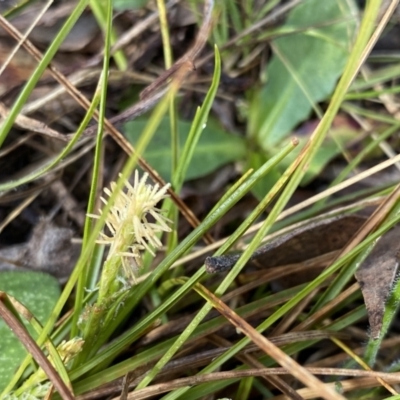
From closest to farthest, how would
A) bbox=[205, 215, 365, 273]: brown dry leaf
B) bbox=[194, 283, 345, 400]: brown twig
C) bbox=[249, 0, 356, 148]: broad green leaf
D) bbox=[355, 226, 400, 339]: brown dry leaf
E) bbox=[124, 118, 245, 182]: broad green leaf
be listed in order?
bbox=[194, 283, 345, 400]: brown twig → bbox=[355, 226, 400, 339]: brown dry leaf → bbox=[205, 215, 365, 273]: brown dry leaf → bbox=[124, 118, 245, 182]: broad green leaf → bbox=[249, 0, 356, 148]: broad green leaf

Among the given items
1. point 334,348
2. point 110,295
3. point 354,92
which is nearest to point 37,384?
point 110,295

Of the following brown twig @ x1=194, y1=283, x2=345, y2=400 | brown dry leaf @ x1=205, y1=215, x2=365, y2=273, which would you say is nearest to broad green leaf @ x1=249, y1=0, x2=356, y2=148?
brown dry leaf @ x1=205, y1=215, x2=365, y2=273

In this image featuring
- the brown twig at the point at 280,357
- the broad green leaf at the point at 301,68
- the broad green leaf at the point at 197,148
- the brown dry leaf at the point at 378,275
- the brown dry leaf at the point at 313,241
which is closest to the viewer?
the brown twig at the point at 280,357

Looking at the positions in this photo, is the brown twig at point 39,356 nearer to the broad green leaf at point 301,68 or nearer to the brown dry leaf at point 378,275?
the brown dry leaf at point 378,275

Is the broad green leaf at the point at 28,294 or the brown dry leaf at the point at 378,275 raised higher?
the broad green leaf at the point at 28,294

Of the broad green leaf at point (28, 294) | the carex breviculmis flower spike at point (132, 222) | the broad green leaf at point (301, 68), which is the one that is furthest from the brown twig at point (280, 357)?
the broad green leaf at point (301, 68)

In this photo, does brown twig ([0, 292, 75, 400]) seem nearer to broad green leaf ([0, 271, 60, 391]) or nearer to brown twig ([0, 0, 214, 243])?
broad green leaf ([0, 271, 60, 391])

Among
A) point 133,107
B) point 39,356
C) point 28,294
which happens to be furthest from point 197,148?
point 39,356

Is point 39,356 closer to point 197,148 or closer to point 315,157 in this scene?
point 197,148
